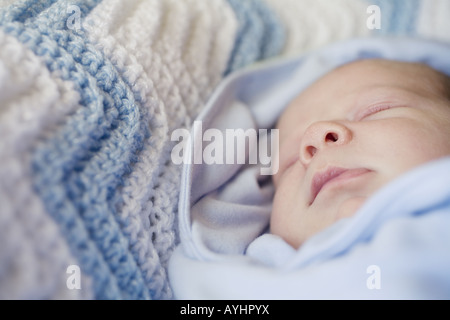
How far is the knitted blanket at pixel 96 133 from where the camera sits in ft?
2.00

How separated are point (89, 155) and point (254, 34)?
2.06ft

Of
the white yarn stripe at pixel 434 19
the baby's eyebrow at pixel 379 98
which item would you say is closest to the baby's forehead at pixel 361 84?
the baby's eyebrow at pixel 379 98

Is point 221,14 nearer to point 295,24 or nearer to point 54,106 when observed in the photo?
point 295,24

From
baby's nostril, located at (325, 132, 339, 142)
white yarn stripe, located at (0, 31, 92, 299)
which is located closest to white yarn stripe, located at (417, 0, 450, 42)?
baby's nostril, located at (325, 132, 339, 142)

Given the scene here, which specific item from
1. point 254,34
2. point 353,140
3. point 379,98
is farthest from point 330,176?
point 254,34

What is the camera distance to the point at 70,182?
0.67m

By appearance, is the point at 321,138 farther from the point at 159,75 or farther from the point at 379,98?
the point at 159,75

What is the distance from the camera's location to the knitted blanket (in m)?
0.61

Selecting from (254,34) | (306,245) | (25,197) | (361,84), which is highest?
(254,34)

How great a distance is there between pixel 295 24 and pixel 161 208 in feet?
2.34

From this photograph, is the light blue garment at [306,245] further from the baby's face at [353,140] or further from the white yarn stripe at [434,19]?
the white yarn stripe at [434,19]

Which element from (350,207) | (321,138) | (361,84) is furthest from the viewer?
(361,84)

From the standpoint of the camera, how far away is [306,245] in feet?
2.25
